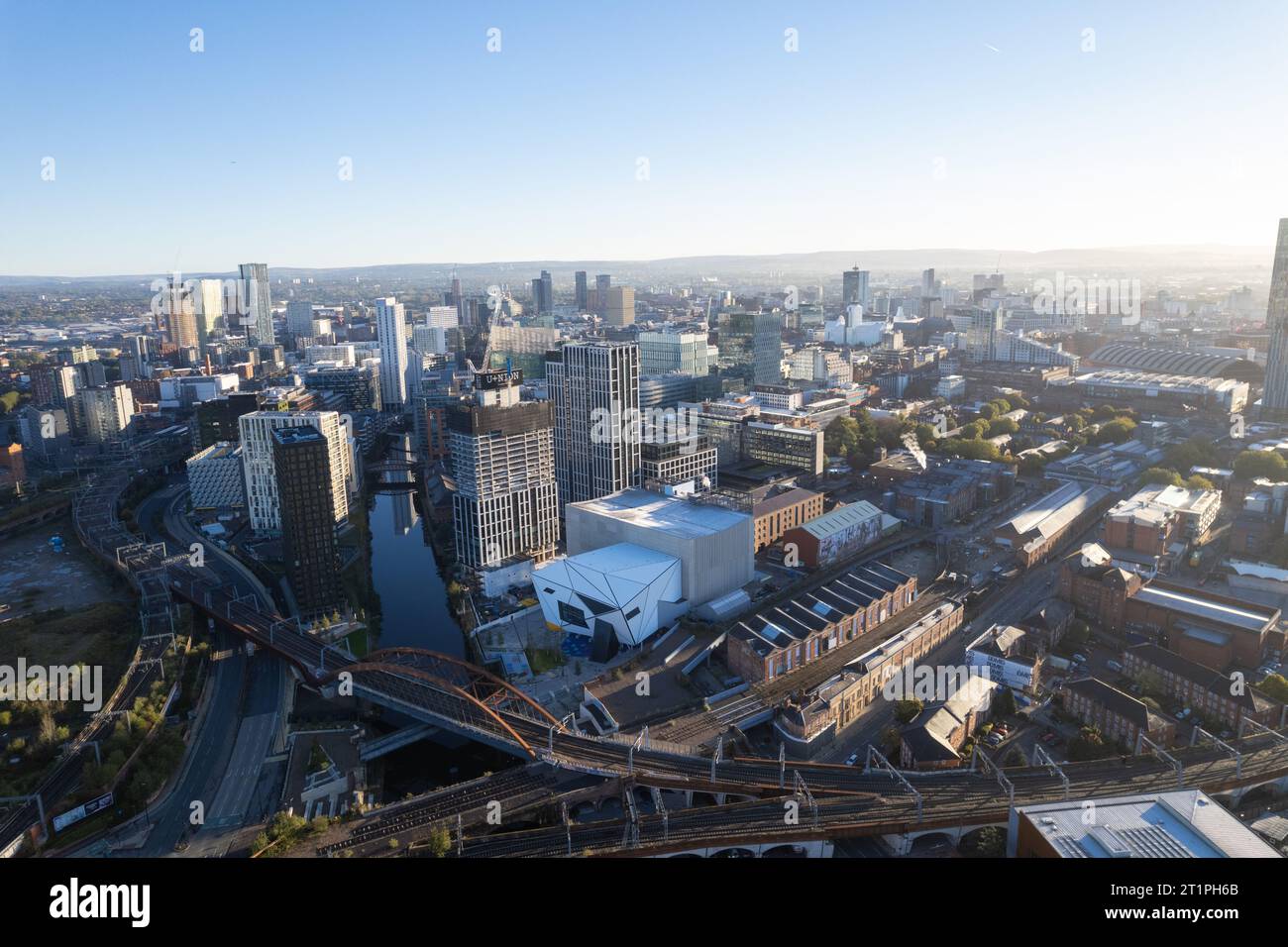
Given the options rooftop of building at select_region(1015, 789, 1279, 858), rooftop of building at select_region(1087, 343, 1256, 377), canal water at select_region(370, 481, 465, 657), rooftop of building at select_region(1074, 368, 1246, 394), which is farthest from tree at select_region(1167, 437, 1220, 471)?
canal water at select_region(370, 481, 465, 657)

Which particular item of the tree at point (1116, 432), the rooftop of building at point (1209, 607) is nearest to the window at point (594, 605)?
the rooftop of building at point (1209, 607)

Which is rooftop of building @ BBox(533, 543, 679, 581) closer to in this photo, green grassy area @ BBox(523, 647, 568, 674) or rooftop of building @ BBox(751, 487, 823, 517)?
green grassy area @ BBox(523, 647, 568, 674)

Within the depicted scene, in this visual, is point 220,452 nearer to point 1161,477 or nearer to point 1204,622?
point 1204,622
